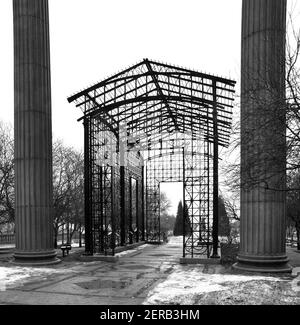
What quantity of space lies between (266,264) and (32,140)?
10.9m

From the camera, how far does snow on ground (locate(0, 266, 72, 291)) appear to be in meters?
12.7

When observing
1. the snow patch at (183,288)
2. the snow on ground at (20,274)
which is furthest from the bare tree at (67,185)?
the snow patch at (183,288)

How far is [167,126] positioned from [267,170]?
872 inches

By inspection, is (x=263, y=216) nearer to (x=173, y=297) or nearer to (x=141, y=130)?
(x=173, y=297)

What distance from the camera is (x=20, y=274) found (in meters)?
14.5

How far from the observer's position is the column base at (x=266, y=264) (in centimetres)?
1344

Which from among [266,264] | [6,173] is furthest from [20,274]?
[6,173]

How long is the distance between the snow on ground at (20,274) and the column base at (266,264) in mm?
7070

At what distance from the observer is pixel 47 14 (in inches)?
731

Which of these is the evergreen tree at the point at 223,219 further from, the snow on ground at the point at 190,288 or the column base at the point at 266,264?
the snow on ground at the point at 190,288

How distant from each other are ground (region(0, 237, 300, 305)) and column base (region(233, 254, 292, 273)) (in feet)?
1.16

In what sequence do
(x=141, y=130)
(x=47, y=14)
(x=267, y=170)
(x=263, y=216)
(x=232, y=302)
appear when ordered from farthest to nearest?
(x=141, y=130), (x=47, y=14), (x=263, y=216), (x=267, y=170), (x=232, y=302)

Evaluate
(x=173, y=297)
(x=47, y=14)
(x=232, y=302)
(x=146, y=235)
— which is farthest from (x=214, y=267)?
(x=146, y=235)

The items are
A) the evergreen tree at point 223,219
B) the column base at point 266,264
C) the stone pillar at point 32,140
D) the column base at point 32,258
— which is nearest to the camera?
the column base at point 266,264
